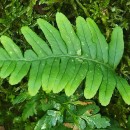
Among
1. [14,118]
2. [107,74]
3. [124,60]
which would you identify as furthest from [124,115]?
[14,118]

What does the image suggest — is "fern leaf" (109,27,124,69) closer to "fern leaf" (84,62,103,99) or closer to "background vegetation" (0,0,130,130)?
"fern leaf" (84,62,103,99)

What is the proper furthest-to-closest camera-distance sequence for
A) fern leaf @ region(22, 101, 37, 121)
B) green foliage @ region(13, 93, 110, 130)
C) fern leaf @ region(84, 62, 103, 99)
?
fern leaf @ region(22, 101, 37, 121)
green foliage @ region(13, 93, 110, 130)
fern leaf @ region(84, 62, 103, 99)

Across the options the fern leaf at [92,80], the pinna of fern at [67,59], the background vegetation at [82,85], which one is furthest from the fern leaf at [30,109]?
the fern leaf at [92,80]

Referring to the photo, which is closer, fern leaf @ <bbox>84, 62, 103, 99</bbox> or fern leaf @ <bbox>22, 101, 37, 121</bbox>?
fern leaf @ <bbox>84, 62, 103, 99</bbox>

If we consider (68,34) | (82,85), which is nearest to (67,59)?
(68,34)

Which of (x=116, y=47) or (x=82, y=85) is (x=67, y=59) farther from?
(x=82, y=85)

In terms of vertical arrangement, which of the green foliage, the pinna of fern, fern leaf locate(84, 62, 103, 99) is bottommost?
the green foliage

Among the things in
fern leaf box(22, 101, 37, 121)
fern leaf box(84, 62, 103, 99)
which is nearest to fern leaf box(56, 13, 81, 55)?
fern leaf box(84, 62, 103, 99)
